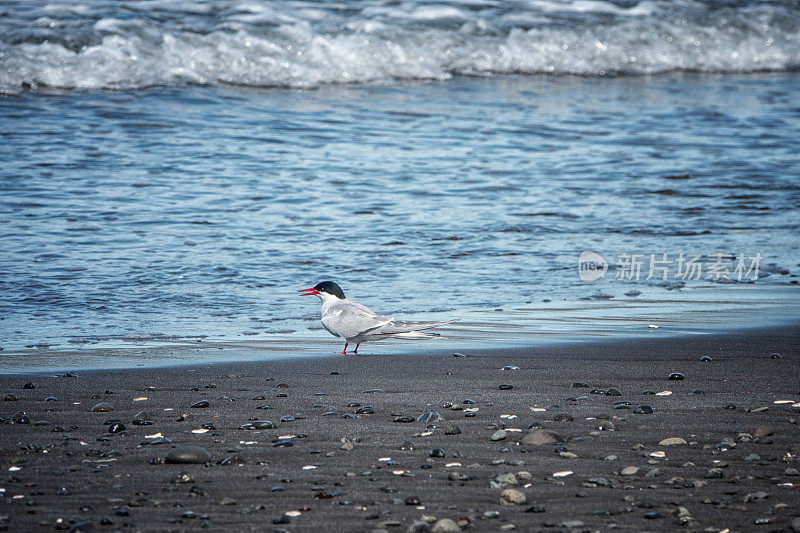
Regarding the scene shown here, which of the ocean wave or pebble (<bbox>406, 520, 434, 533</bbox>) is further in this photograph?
the ocean wave

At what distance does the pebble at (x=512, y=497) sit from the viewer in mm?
2688

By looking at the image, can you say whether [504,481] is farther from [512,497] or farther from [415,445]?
[415,445]

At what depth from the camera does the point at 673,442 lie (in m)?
3.26

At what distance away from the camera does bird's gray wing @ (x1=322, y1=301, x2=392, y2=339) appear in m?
4.85

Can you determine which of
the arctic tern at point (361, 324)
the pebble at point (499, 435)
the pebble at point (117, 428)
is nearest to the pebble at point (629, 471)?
the pebble at point (499, 435)

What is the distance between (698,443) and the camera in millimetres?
3271

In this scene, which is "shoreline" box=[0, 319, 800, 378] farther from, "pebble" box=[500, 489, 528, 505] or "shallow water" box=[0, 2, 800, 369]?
"pebble" box=[500, 489, 528, 505]

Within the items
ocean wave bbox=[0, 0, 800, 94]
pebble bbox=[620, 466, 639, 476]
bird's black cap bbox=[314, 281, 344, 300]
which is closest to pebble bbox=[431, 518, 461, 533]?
pebble bbox=[620, 466, 639, 476]

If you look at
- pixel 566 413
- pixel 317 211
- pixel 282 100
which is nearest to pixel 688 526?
pixel 566 413

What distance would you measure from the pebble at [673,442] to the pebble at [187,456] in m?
1.62

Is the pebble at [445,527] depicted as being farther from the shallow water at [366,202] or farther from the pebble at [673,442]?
the shallow water at [366,202]

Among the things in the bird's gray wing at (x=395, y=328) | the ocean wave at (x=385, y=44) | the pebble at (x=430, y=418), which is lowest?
the bird's gray wing at (x=395, y=328)

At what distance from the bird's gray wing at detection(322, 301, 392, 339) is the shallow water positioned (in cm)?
32

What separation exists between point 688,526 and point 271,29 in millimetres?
12414
